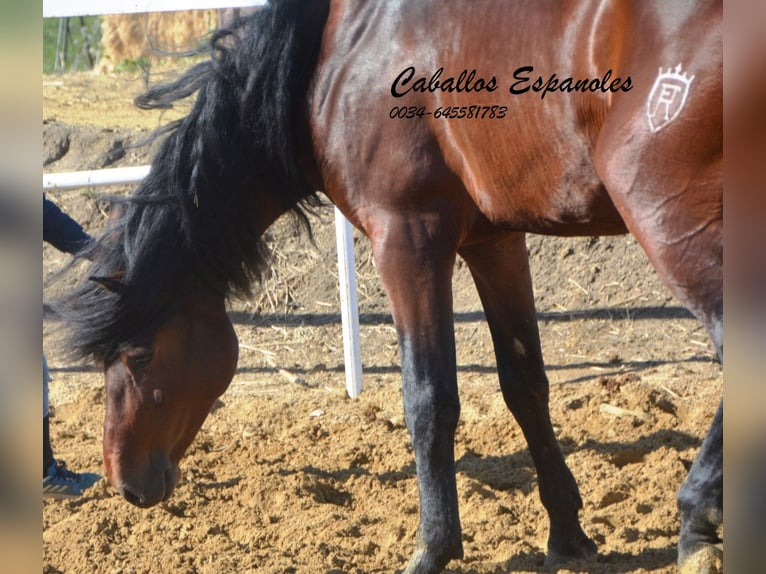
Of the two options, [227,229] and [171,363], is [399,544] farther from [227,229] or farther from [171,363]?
[227,229]

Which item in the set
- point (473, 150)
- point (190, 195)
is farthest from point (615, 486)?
point (190, 195)

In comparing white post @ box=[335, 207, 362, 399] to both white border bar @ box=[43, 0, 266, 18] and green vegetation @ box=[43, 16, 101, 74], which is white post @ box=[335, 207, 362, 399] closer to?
white border bar @ box=[43, 0, 266, 18]

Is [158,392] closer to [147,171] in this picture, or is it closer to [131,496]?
[131,496]

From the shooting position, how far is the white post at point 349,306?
5.09 m

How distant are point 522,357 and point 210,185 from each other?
1.24 meters

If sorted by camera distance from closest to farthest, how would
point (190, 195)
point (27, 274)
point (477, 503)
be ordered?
point (27, 274) < point (190, 195) < point (477, 503)

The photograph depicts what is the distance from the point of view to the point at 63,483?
3.85 meters

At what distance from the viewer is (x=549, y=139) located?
8.43 ft

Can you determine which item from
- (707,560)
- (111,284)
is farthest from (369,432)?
(707,560)

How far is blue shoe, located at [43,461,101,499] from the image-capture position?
381cm

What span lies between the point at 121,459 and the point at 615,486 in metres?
Answer: 1.90

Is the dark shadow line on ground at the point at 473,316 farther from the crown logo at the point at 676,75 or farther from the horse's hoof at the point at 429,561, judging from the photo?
the crown logo at the point at 676,75

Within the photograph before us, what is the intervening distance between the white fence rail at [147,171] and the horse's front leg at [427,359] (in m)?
2.03

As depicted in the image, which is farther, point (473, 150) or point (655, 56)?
point (473, 150)
